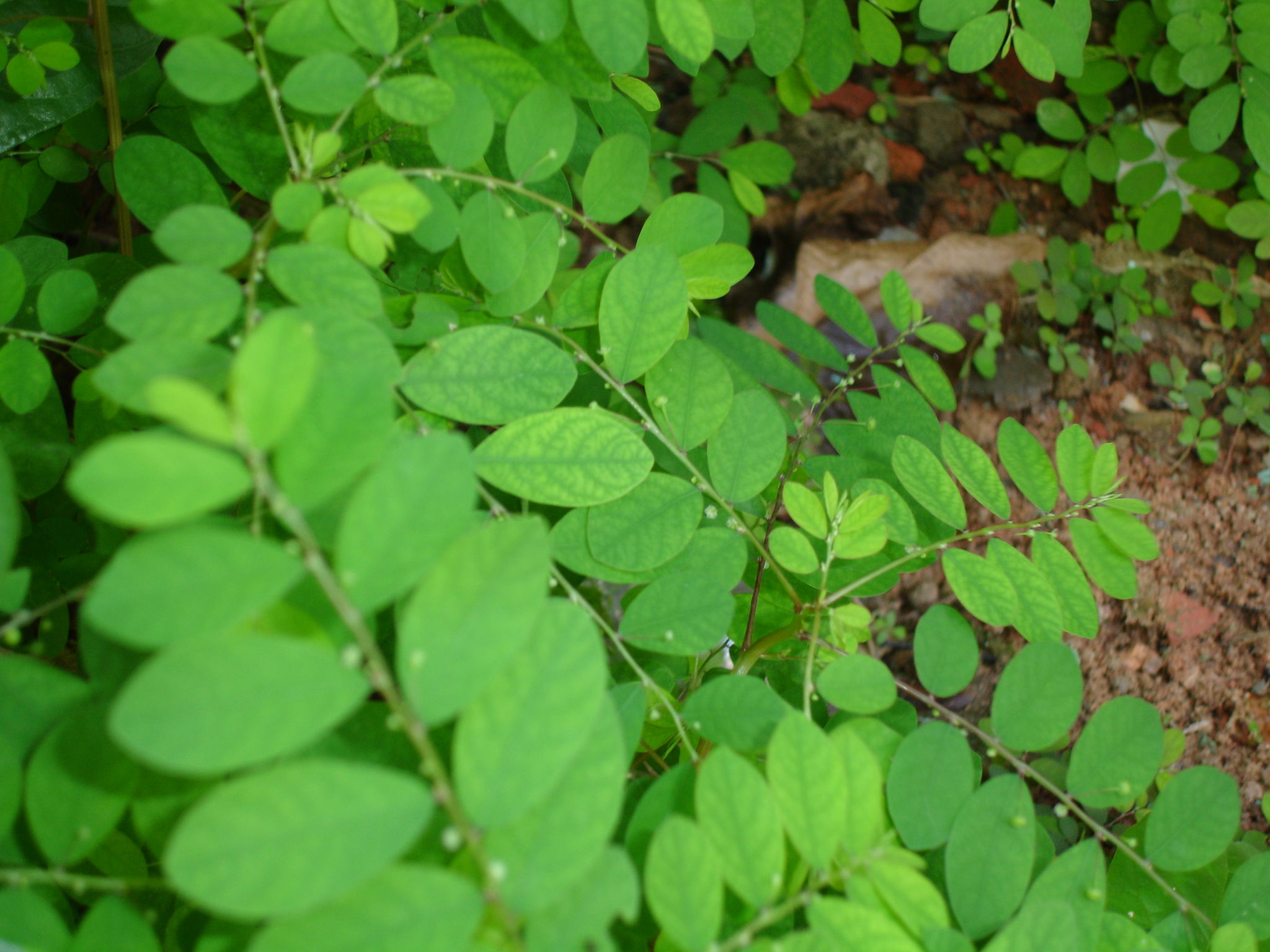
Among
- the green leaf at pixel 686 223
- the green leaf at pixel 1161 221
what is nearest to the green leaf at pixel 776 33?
the green leaf at pixel 686 223

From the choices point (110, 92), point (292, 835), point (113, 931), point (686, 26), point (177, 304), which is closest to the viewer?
point (292, 835)

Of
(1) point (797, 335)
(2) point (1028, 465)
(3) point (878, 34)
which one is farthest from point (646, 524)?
(3) point (878, 34)

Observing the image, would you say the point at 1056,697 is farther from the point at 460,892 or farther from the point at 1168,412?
the point at 1168,412

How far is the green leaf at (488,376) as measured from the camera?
0.91 metres

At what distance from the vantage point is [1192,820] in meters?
0.99

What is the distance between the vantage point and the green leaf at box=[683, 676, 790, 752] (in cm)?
90

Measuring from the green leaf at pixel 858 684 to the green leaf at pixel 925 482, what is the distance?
0.26 meters

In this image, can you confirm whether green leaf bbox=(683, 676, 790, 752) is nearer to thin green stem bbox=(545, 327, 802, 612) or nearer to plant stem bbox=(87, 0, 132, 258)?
thin green stem bbox=(545, 327, 802, 612)

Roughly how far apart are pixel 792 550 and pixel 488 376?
420 millimetres

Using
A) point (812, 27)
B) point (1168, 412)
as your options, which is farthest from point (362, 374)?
point (1168, 412)

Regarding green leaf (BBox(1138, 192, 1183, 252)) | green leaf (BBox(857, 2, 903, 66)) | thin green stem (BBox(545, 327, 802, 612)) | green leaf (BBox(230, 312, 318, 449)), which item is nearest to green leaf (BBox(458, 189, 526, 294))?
thin green stem (BBox(545, 327, 802, 612))

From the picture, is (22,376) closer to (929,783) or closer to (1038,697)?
(929,783)

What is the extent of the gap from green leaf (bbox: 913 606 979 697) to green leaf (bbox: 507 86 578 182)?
28.9 inches

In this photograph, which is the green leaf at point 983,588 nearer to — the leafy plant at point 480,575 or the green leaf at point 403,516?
the leafy plant at point 480,575
